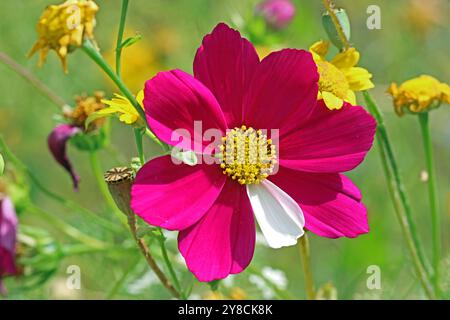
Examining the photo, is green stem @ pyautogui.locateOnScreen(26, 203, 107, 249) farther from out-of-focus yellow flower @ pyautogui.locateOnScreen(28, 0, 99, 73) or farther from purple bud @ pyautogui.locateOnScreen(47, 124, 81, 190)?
out-of-focus yellow flower @ pyautogui.locateOnScreen(28, 0, 99, 73)

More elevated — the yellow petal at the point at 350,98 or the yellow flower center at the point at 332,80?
the yellow flower center at the point at 332,80

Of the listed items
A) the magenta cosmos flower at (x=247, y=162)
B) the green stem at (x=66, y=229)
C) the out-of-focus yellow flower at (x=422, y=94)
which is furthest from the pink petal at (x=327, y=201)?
the green stem at (x=66, y=229)

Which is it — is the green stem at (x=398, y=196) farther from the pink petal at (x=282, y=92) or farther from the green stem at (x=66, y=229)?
the green stem at (x=66, y=229)

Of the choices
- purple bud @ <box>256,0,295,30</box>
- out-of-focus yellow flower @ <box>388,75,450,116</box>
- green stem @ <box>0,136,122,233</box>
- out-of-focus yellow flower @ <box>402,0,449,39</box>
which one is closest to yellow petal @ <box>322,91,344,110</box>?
out-of-focus yellow flower @ <box>388,75,450,116</box>

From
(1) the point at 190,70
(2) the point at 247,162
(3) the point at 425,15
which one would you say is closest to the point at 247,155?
(2) the point at 247,162
